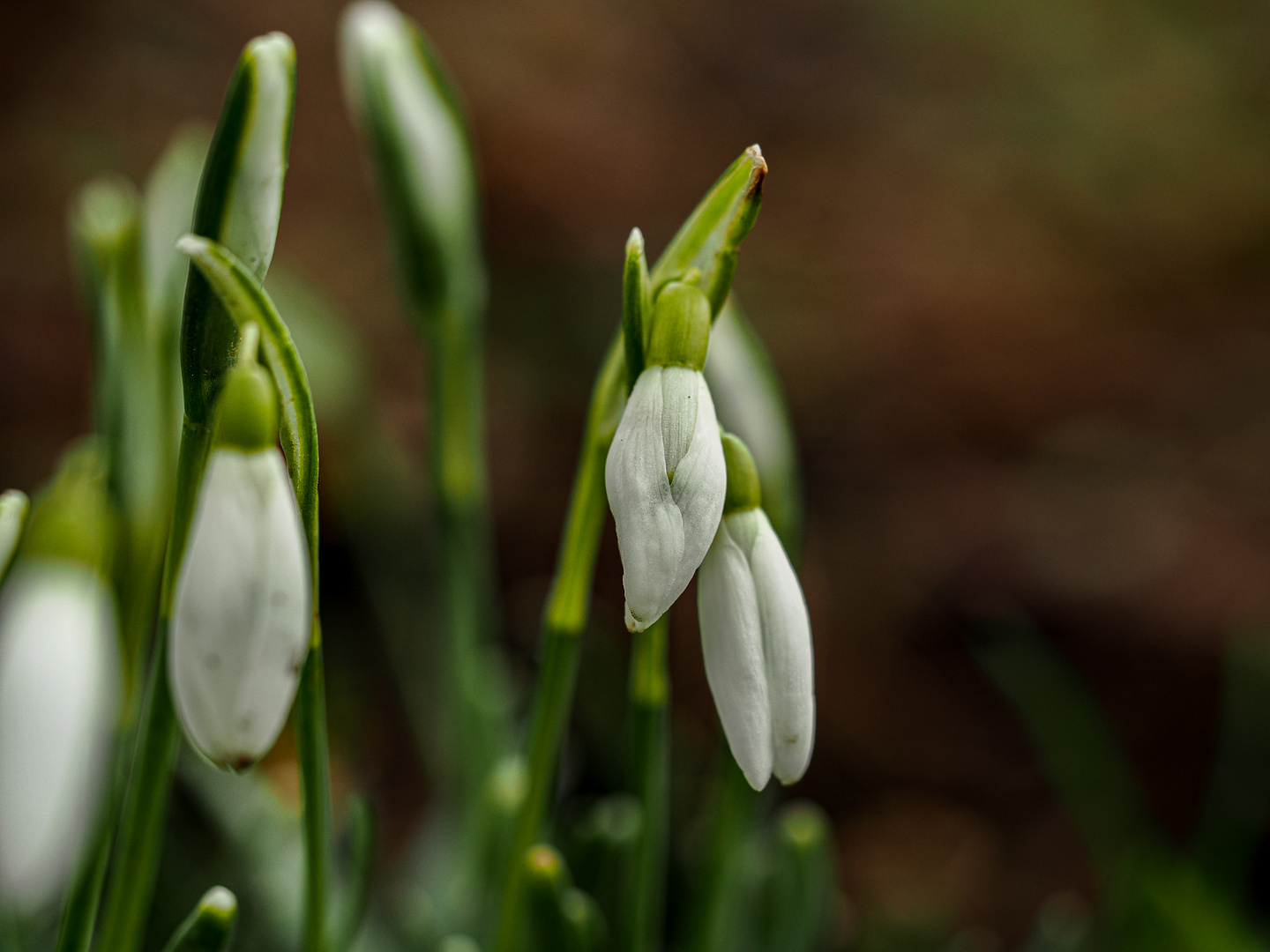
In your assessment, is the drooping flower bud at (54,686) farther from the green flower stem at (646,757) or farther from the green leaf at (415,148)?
the green leaf at (415,148)

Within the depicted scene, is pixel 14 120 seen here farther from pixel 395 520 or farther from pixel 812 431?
pixel 812 431

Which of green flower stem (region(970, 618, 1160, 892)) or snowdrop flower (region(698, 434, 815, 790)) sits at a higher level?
snowdrop flower (region(698, 434, 815, 790))

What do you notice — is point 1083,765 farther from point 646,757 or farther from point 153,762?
point 153,762

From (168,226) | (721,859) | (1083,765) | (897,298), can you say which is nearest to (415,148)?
(168,226)

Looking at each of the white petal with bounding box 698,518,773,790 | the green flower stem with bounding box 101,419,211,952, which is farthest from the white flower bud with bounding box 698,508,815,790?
the green flower stem with bounding box 101,419,211,952

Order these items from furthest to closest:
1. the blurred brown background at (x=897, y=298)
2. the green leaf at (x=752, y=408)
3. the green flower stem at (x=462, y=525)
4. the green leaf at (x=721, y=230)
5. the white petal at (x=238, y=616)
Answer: the blurred brown background at (x=897, y=298) → the green flower stem at (x=462, y=525) → the green leaf at (x=752, y=408) → the green leaf at (x=721, y=230) → the white petal at (x=238, y=616)

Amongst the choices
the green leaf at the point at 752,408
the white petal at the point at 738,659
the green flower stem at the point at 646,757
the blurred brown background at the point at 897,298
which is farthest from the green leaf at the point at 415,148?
the blurred brown background at the point at 897,298

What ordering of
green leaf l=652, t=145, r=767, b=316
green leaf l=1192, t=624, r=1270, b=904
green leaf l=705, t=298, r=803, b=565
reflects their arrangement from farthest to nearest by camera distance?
green leaf l=1192, t=624, r=1270, b=904, green leaf l=705, t=298, r=803, b=565, green leaf l=652, t=145, r=767, b=316

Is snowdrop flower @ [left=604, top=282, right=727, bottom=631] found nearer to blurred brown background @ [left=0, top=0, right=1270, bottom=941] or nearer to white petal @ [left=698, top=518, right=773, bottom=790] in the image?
white petal @ [left=698, top=518, right=773, bottom=790]
